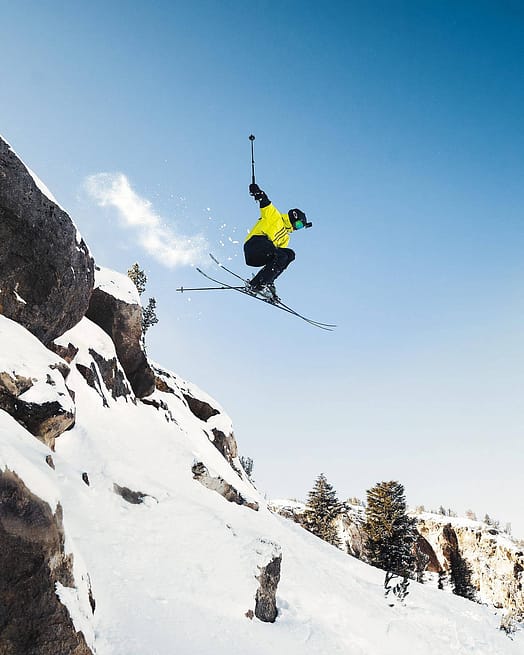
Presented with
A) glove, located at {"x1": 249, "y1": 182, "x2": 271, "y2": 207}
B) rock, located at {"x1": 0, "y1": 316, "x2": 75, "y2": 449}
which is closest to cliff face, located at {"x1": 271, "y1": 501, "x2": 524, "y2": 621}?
rock, located at {"x1": 0, "y1": 316, "x2": 75, "y2": 449}

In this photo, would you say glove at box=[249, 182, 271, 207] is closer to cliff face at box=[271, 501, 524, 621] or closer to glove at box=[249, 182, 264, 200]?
glove at box=[249, 182, 264, 200]

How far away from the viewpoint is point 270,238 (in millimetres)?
10258

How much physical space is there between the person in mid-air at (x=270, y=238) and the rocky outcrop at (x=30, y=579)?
7477 mm

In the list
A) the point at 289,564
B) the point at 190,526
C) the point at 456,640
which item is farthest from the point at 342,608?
the point at 190,526

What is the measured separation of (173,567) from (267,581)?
217cm

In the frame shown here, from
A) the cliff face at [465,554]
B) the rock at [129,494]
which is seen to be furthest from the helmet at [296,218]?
the cliff face at [465,554]

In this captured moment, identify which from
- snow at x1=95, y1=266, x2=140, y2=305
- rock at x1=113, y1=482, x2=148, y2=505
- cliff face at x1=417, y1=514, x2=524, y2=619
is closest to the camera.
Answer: rock at x1=113, y1=482, x2=148, y2=505

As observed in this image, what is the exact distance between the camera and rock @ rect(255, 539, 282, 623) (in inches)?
323

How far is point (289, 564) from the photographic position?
12.7m

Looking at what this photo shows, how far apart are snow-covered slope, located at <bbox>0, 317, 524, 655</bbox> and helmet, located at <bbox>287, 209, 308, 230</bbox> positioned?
22.6 feet

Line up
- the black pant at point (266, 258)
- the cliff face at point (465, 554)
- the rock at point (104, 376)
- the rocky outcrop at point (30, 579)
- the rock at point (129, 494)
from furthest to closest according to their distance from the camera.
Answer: the cliff face at point (465, 554) < the rock at point (104, 376) < the black pant at point (266, 258) < the rock at point (129, 494) < the rocky outcrop at point (30, 579)

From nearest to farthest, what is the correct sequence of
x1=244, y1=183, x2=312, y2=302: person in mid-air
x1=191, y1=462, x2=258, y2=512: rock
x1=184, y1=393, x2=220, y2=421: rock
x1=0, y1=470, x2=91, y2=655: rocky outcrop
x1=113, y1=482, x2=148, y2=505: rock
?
x1=0, y1=470, x2=91, y2=655: rocky outcrop → x1=113, y1=482, x2=148, y2=505: rock → x1=244, y1=183, x2=312, y2=302: person in mid-air → x1=191, y1=462, x2=258, y2=512: rock → x1=184, y1=393, x2=220, y2=421: rock

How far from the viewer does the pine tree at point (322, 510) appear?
98.1ft

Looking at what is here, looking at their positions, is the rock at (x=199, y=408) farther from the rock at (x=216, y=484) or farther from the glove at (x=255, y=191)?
the glove at (x=255, y=191)
